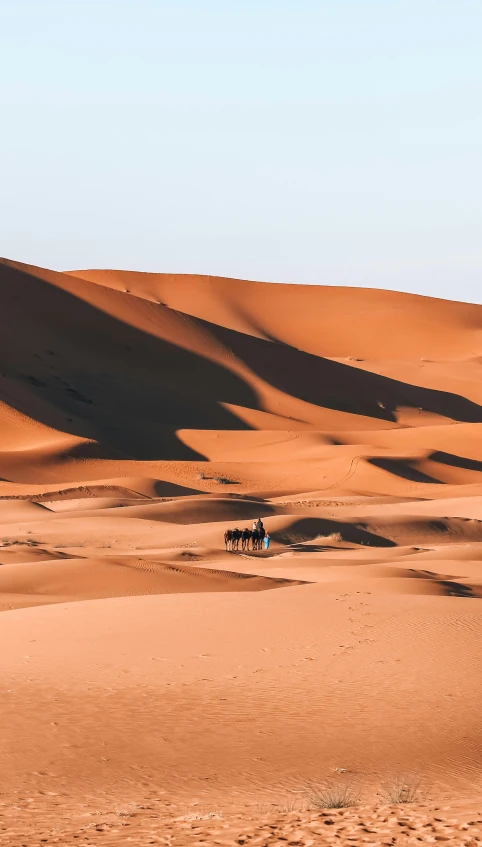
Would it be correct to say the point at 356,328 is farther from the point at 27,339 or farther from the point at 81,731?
the point at 81,731

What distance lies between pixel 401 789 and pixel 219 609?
20.5 feet

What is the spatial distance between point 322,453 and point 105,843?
1521 inches

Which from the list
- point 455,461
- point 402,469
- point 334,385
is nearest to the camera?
point 402,469

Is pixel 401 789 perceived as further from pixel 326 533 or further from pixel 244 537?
pixel 326 533

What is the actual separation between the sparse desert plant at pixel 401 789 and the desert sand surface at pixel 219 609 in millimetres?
37

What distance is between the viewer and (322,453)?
43.9 metres

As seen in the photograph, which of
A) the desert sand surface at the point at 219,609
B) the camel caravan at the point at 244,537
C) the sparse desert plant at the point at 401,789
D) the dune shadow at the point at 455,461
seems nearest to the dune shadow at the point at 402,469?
the desert sand surface at the point at 219,609

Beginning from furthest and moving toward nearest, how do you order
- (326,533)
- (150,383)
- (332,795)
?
(150,383)
(326,533)
(332,795)

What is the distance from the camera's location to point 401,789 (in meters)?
6.59

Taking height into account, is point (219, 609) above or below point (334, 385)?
below

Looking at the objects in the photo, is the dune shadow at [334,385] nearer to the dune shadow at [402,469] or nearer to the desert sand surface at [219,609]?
the desert sand surface at [219,609]

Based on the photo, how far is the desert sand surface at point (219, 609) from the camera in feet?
21.9

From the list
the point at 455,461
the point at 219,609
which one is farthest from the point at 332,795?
the point at 455,461

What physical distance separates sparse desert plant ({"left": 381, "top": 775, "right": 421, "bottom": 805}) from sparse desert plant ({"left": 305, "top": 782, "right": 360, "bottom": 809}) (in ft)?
0.58
